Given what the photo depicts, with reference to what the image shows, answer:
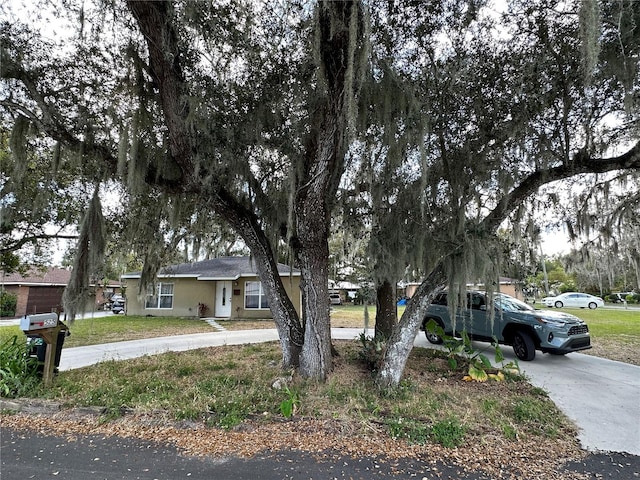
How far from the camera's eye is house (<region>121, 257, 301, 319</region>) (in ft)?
50.4

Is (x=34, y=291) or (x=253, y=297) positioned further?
(x=34, y=291)

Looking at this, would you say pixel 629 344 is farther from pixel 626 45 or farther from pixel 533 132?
pixel 626 45

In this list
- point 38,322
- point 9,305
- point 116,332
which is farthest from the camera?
point 9,305

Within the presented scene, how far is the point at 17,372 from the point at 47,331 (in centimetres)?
60

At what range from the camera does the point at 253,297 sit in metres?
15.5

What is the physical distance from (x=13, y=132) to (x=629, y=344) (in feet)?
41.8

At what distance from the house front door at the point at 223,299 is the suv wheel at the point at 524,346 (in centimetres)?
1190

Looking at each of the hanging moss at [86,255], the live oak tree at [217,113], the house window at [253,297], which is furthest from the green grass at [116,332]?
the live oak tree at [217,113]

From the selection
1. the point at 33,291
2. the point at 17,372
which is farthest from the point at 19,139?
the point at 33,291

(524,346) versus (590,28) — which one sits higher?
(590,28)

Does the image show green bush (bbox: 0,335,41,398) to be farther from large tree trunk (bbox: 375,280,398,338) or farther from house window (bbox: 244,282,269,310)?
house window (bbox: 244,282,269,310)

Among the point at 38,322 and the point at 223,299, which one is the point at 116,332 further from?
the point at 38,322

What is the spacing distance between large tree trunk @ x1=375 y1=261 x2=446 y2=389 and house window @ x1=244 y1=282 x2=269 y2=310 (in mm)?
11383

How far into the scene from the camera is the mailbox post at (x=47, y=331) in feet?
15.0
